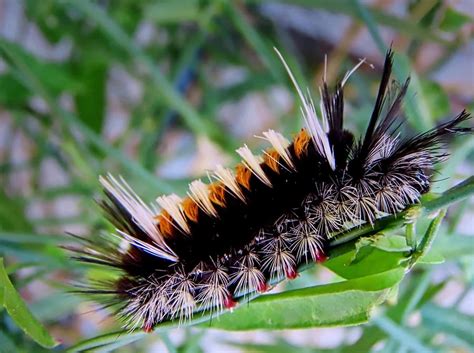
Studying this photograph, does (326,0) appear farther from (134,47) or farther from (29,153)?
(29,153)

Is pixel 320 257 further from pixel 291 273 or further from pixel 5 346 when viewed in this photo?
pixel 5 346

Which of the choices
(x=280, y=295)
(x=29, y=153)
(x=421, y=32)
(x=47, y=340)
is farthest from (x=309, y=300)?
(x=29, y=153)

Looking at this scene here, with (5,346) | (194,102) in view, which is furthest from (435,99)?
(194,102)

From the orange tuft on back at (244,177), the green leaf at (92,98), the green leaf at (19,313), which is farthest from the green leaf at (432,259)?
the green leaf at (92,98)

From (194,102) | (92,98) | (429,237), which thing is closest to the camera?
(429,237)

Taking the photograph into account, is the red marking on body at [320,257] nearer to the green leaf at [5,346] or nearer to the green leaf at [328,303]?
the green leaf at [328,303]

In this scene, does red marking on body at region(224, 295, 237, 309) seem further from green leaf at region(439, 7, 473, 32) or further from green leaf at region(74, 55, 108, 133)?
green leaf at region(74, 55, 108, 133)

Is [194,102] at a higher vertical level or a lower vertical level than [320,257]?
higher
